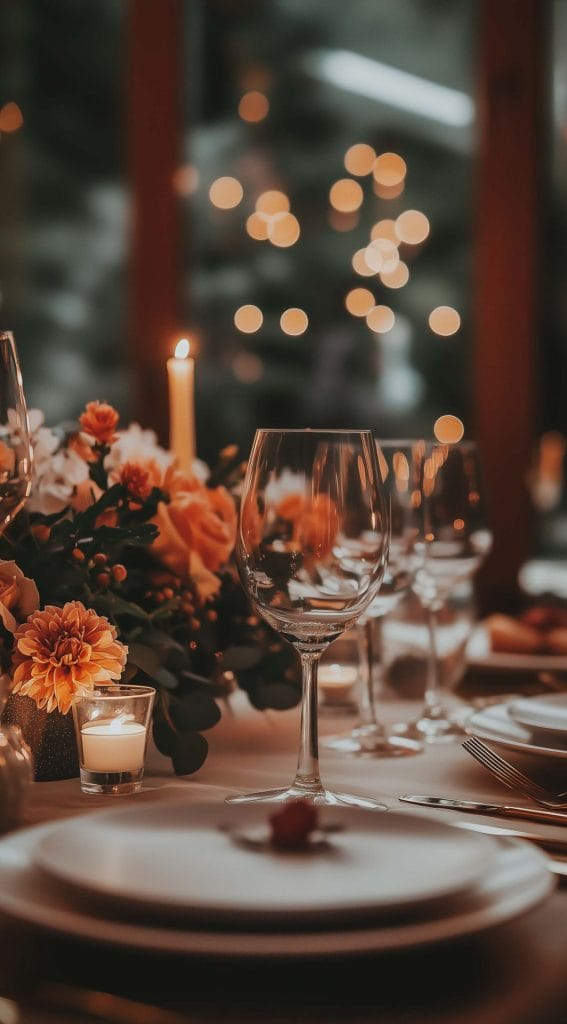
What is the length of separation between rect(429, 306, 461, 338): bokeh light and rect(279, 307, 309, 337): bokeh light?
1.25ft

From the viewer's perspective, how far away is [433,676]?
114cm

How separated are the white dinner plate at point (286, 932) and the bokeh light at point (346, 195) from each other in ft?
9.94

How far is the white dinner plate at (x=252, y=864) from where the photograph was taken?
0.48 meters

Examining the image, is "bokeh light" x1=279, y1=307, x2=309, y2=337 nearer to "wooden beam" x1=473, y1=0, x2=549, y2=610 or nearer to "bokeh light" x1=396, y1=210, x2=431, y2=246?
"bokeh light" x1=396, y1=210, x2=431, y2=246

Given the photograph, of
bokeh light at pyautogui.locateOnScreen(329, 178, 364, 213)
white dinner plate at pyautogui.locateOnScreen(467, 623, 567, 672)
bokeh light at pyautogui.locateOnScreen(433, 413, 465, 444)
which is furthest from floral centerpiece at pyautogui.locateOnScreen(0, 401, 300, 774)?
bokeh light at pyautogui.locateOnScreen(329, 178, 364, 213)

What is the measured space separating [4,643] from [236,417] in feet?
8.99

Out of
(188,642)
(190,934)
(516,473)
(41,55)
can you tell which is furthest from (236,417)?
(190,934)

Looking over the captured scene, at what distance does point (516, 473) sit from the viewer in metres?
3.13

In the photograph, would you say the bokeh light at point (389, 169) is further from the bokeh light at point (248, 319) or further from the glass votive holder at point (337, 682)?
the glass votive holder at point (337, 682)

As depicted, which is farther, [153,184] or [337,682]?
[153,184]

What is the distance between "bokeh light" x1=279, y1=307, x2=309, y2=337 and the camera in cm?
349

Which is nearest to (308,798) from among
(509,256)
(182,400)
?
(182,400)

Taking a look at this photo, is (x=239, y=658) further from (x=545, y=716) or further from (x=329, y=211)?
(x=329, y=211)

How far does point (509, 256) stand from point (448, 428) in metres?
0.47
